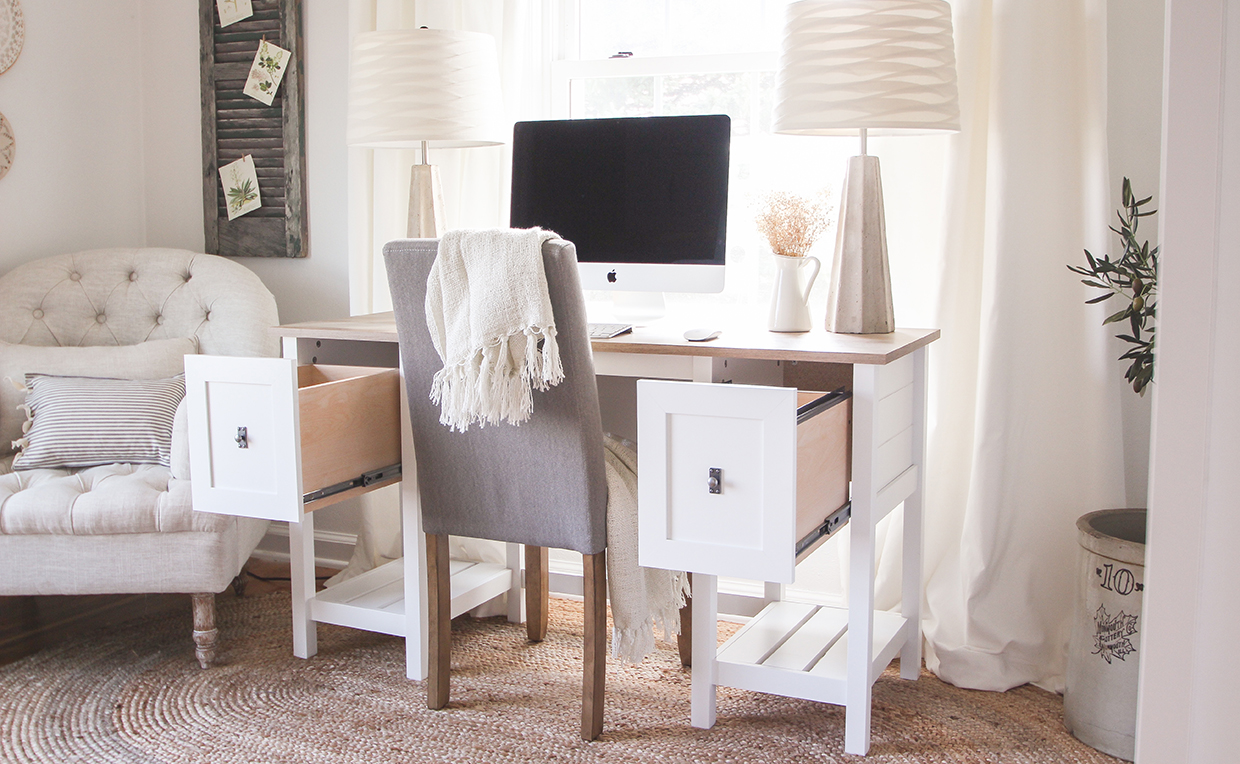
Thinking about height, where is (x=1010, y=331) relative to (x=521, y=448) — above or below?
above

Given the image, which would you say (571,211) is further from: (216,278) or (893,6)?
(216,278)

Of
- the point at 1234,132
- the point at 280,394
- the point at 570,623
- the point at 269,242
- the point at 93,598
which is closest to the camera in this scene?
the point at 1234,132

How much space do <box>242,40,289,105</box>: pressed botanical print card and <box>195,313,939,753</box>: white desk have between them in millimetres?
905

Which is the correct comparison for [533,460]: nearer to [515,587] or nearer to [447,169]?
[515,587]

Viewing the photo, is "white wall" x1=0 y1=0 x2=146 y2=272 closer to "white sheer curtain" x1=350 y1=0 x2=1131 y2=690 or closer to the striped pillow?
the striped pillow

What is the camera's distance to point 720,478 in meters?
1.54

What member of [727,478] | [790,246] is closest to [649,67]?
[790,246]

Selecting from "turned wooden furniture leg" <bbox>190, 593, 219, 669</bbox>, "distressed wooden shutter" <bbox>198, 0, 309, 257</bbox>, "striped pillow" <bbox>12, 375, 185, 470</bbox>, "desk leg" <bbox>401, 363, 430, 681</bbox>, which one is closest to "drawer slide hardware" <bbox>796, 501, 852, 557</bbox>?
"desk leg" <bbox>401, 363, 430, 681</bbox>

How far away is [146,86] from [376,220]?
3.18ft

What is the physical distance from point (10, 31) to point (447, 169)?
117 centimetres

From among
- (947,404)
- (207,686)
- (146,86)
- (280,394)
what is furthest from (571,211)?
(146,86)

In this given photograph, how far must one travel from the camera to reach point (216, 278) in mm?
2547

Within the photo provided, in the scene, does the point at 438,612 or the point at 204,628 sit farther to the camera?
the point at 204,628

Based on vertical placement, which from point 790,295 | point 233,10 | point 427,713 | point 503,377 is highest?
point 233,10
